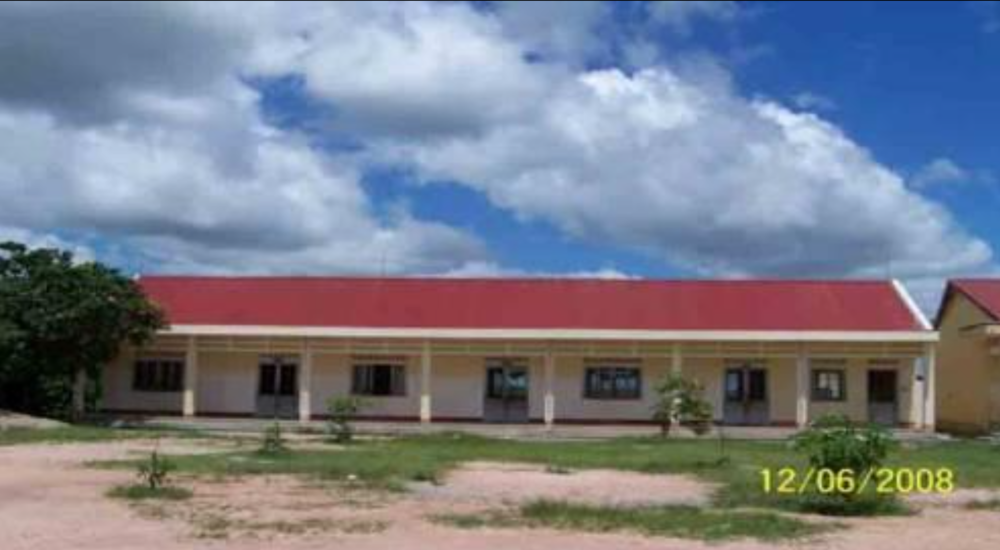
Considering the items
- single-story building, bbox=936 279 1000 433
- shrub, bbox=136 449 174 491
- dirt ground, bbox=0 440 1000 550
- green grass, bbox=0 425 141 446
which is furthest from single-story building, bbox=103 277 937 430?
shrub, bbox=136 449 174 491

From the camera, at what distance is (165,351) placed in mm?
41156

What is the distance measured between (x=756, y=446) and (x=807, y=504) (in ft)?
49.1

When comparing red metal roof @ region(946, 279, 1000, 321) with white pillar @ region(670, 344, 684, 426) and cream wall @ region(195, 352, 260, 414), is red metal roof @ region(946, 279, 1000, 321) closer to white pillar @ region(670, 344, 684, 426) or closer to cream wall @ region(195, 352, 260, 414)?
white pillar @ region(670, 344, 684, 426)

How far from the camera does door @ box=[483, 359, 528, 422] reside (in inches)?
1593

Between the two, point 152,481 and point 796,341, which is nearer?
point 152,481

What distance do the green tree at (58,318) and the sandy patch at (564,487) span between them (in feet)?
55.4

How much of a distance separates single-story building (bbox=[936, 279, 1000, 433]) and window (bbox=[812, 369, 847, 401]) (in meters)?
4.11

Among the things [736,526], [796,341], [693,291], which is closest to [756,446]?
[796,341]

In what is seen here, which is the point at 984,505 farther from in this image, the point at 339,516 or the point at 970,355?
the point at 970,355

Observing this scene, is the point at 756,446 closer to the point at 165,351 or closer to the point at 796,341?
the point at 796,341

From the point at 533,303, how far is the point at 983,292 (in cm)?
1381

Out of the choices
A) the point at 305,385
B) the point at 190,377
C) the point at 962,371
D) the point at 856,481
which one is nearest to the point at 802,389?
the point at 962,371

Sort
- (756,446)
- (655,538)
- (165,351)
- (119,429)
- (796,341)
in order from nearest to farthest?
(655,538)
(756,446)
(119,429)
(796,341)
(165,351)

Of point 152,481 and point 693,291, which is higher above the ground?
point 693,291
